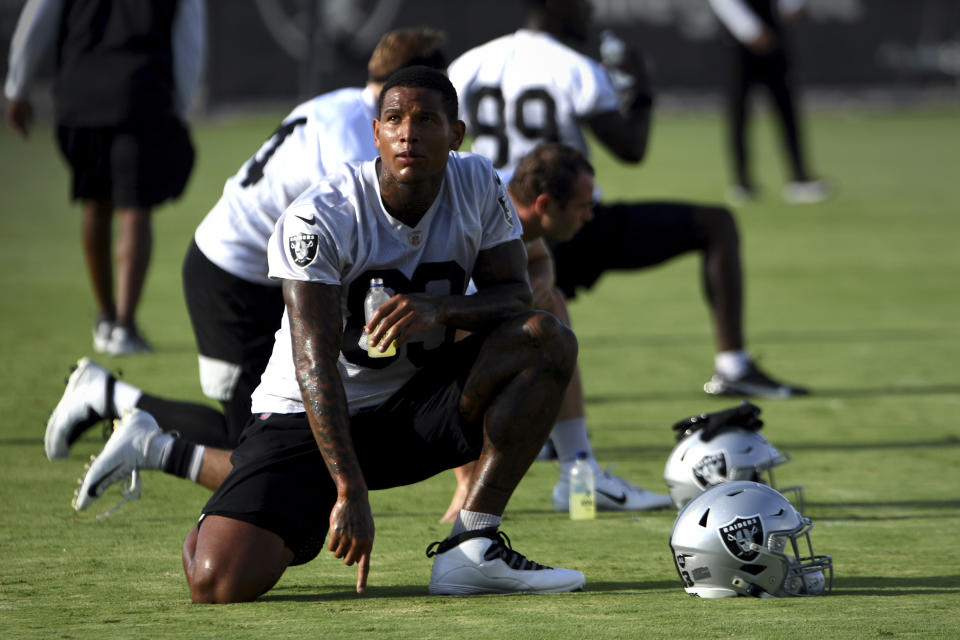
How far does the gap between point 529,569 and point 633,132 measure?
325cm

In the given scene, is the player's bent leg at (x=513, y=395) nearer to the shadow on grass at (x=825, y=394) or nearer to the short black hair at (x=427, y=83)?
the short black hair at (x=427, y=83)

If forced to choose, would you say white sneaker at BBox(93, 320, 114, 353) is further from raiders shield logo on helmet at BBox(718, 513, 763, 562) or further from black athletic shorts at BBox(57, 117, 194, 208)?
raiders shield logo on helmet at BBox(718, 513, 763, 562)

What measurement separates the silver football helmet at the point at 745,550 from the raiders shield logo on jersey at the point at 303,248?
1.27 metres

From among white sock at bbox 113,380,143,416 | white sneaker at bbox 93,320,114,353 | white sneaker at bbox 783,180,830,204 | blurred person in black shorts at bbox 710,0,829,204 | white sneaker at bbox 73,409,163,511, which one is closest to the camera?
white sneaker at bbox 73,409,163,511

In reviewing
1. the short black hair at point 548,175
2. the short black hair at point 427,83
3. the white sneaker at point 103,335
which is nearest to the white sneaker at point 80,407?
the short black hair at point 548,175

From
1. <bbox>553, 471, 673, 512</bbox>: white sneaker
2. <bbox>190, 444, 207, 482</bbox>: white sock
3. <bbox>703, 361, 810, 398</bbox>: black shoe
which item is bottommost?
<bbox>703, 361, 810, 398</bbox>: black shoe

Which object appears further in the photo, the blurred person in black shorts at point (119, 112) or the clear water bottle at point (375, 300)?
the blurred person in black shorts at point (119, 112)

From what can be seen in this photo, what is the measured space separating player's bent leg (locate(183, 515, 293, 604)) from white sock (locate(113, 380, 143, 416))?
166cm

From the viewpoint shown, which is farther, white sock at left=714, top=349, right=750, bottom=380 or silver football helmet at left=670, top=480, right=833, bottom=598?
white sock at left=714, top=349, right=750, bottom=380

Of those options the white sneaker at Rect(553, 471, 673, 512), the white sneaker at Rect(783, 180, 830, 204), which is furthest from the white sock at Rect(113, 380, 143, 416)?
the white sneaker at Rect(783, 180, 830, 204)

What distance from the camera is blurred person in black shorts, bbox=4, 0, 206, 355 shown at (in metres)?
8.18

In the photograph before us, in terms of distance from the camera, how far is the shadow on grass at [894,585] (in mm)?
4047

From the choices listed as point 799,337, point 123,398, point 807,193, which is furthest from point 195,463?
point 807,193

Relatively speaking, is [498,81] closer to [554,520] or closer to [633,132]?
[633,132]
